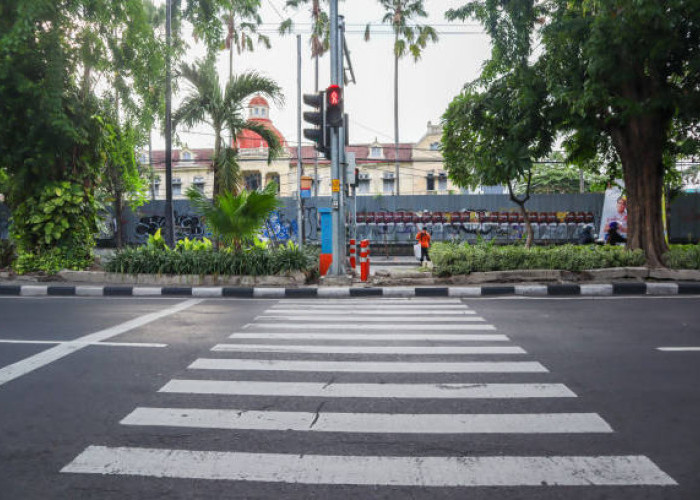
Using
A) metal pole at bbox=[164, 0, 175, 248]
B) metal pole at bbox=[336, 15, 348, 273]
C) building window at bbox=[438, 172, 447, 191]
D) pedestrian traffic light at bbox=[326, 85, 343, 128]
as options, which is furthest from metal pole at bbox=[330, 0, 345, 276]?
building window at bbox=[438, 172, 447, 191]

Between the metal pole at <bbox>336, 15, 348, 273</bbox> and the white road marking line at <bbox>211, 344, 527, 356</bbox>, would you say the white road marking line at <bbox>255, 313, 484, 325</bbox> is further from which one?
the metal pole at <bbox>336, 15, 348, 273</bbox>

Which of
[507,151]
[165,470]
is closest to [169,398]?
[165,470]

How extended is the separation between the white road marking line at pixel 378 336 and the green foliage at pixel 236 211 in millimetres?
5133

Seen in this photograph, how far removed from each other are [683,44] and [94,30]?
504 inches

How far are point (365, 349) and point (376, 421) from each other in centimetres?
206

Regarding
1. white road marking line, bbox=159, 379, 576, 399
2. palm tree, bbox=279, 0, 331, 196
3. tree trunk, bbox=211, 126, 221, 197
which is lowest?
white road marking line, bbox=159, 379, 576, 399

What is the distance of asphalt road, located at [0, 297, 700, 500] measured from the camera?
265 centimetres

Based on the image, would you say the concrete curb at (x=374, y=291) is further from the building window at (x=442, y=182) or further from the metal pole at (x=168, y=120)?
the building window at (x=442, y=182)

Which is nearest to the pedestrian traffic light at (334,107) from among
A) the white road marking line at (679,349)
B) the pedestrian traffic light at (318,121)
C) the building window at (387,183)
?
the pedestrian traffic light at (318,121)

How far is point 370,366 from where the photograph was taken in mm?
4855

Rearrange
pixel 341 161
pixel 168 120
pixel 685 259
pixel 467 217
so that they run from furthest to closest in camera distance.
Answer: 1. pixel 467 217
2. pixel 168 120
3. pixel 341 161
4. pixel 685 259

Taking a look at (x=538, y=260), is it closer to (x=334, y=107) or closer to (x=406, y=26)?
(x=334, y=107)

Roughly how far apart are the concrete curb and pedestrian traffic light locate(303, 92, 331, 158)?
3042 mm

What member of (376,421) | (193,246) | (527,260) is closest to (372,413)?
(376,421)
